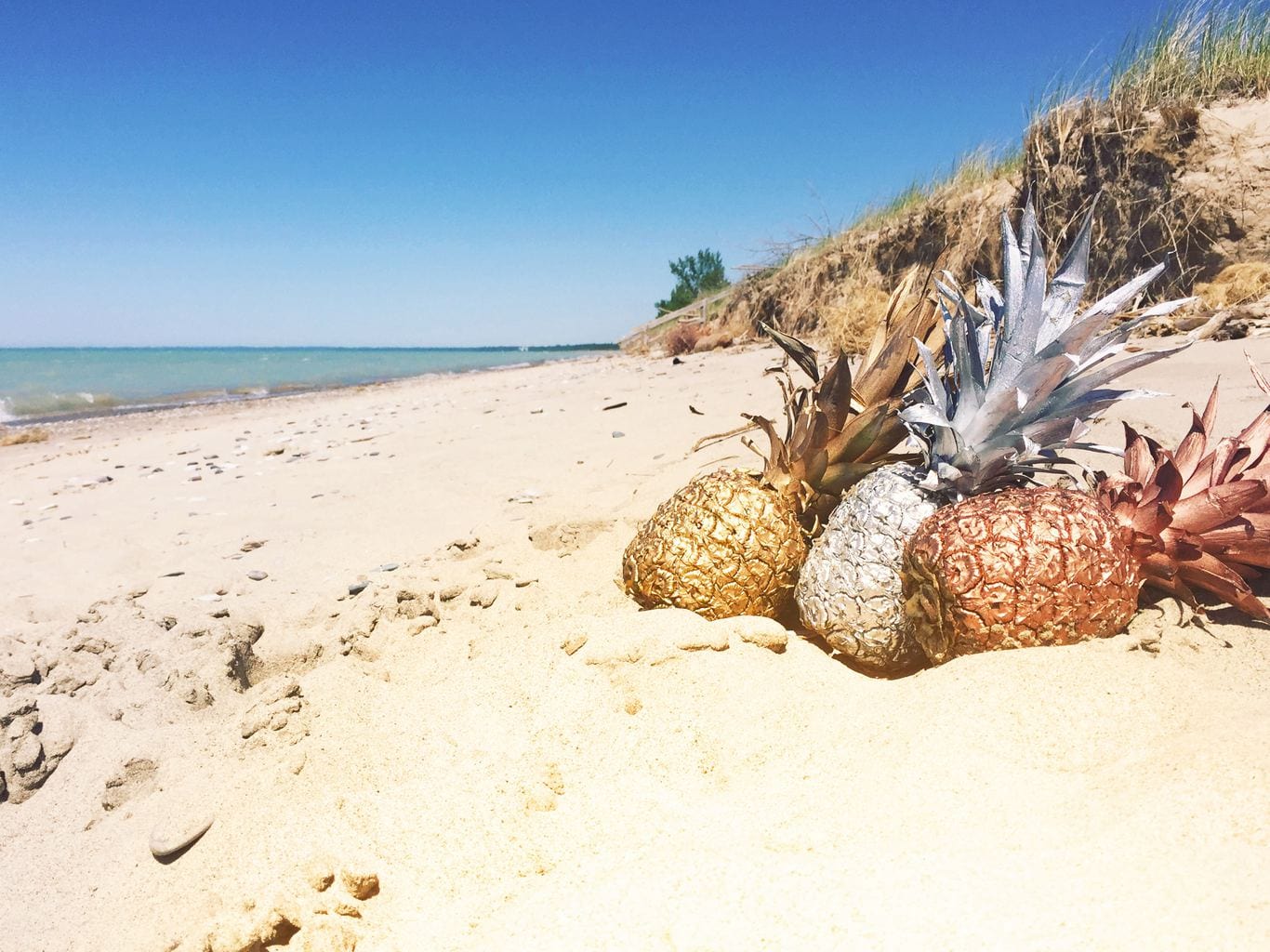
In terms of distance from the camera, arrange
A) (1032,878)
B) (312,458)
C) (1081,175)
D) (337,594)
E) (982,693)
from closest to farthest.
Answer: (1032,878) → (982,693) → (337,594) → (312,458) → (1081,175)

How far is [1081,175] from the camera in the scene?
798cm

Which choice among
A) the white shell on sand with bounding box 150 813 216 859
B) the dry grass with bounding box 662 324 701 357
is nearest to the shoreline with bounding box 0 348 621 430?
the dry grass with bounding box 662 324 701 357

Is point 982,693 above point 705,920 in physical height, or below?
above

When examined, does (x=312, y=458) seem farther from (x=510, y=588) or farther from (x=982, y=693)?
(x=982, y=693)

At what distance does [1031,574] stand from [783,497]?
914 millimetres

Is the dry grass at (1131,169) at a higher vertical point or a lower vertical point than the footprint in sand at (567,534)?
higher

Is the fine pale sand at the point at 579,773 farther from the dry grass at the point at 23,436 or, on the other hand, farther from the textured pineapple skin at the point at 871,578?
the dry grass at the point at 23,436

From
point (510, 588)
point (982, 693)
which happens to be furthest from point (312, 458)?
point (982, 693)

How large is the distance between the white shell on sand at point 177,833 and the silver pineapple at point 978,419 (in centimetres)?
191

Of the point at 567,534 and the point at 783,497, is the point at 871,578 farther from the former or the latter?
the point at 567,534

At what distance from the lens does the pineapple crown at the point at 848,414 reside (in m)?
2.45

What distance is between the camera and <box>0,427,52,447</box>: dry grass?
9.87m

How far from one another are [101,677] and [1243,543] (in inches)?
156

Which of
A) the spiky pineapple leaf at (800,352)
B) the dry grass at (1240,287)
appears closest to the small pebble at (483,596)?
the spiky pineapple leaf at (800,352)
